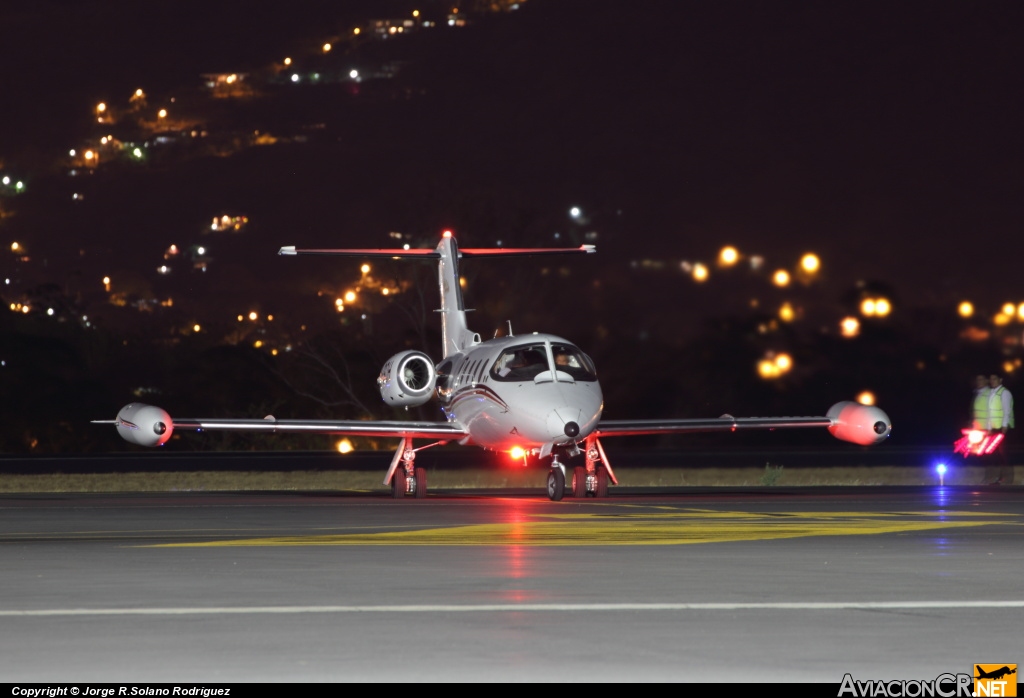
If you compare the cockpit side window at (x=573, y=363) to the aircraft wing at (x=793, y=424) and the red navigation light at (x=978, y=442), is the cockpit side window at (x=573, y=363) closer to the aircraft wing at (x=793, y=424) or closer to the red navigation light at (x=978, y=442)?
the aircraft wing at (x=793, y=424)

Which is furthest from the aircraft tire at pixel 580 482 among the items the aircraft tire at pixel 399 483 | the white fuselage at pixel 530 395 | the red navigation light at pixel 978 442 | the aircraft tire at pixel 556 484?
the red navigation light at pixel 978 442

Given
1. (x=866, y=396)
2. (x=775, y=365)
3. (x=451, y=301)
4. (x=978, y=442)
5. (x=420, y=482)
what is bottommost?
(x=420, y=482)

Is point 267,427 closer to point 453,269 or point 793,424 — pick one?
point 453,269

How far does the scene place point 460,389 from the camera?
32688 millimetres

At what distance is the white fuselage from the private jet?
2 cm

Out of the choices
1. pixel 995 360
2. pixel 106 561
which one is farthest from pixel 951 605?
pixel 995 360

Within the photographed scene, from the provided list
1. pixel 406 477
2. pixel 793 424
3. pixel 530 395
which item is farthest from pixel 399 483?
pixel 793 424

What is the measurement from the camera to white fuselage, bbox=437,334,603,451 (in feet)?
93.7

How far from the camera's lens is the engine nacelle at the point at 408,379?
3409 centimetres

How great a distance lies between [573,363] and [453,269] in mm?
9864

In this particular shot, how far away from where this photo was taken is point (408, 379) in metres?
34.2

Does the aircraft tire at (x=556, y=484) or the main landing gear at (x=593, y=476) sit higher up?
the main landing gear at (x=593, y=476)

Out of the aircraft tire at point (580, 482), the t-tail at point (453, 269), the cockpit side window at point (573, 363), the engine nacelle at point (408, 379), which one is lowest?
the aircraft tire at point (580, 482)

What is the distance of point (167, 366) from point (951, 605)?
260ft
